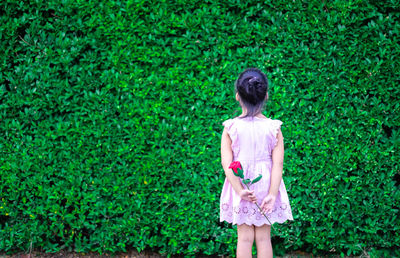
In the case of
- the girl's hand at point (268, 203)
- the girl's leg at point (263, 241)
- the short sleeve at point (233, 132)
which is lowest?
the girl's leg at point (263, 241)

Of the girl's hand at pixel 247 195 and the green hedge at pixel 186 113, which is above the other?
the green hedge at pixel 186 113

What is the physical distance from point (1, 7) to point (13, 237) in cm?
240

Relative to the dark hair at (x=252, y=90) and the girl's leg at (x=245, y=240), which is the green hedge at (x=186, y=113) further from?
the dark hair at (x=252, y=90)

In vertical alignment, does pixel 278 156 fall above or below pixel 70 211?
above

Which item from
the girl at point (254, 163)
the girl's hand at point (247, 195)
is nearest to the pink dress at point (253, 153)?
the girl at point (254, 163)

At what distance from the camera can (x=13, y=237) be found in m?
4.47

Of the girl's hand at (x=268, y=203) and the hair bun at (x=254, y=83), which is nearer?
the hair bun at (x=254, y=83)

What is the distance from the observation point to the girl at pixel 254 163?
3.02 metres

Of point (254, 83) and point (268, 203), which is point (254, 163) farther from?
point (254, 83)

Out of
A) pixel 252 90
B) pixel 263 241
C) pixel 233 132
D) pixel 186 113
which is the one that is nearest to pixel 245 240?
pixel 263 241

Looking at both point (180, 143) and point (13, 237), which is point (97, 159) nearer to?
point (180, 143)

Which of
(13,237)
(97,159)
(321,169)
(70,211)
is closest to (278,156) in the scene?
(321,169)

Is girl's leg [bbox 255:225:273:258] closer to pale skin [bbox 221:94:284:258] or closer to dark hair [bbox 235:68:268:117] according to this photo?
pale skin [bbox 221:94:284:258]

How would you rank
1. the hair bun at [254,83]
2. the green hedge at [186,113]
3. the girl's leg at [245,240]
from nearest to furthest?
the hair bun at [254,83] < the girl's leg at [245,240] < the green hedge at [186,113]
